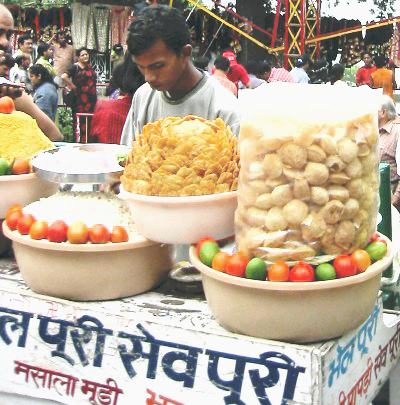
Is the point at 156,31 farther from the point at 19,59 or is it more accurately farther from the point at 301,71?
the point at 301,71

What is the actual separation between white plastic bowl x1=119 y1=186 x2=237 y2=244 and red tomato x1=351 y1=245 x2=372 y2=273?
28 centimetres

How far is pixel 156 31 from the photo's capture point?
67.4 inches

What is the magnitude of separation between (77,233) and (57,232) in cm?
5

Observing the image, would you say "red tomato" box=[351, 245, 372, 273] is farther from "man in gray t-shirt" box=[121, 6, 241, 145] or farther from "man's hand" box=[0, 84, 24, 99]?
"man's hand" box=[0, 84, 24, 99]

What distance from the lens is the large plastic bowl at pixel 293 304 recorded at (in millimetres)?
→ 1111

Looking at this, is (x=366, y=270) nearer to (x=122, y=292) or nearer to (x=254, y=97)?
(x=254, y=97)

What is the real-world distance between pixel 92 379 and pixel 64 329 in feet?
0.42

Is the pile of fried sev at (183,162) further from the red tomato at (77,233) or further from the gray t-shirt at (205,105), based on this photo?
the gray t-shirt at (205,105)

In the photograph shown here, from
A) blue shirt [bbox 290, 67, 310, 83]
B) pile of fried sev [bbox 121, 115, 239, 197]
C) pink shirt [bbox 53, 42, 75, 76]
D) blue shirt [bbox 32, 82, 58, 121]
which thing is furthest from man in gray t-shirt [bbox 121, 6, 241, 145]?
pink shirt [bbox 53, 42, 75, 76]

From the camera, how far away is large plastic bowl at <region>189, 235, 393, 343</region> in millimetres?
1111

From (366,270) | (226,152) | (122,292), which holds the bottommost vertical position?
(122,292)

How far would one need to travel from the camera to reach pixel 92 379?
1.35 metres

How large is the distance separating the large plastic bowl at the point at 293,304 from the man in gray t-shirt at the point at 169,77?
0.77 m

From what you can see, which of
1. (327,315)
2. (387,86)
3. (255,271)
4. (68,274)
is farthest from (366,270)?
(387,86)
